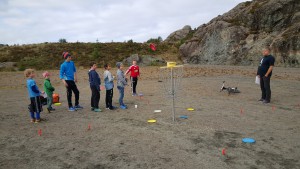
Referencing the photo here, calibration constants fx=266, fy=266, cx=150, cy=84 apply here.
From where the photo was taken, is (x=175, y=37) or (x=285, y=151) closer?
(x=285, y=151)

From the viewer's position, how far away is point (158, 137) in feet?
20.4

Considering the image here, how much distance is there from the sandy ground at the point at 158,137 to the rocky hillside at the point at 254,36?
1678 cm

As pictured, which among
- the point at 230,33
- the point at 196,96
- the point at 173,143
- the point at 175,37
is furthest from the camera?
the point at 175,37

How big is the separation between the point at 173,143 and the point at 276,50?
2301 cm

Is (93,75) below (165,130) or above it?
above

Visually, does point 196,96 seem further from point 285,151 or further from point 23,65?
point 23,65

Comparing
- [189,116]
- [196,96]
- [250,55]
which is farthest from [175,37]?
[189,116]

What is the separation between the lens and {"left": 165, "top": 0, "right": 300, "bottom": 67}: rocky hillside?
24922 millimetres

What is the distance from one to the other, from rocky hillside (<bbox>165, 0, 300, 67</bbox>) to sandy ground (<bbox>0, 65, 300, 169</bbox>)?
1678 cm

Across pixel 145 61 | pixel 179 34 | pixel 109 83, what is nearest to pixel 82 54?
pixel 145 61

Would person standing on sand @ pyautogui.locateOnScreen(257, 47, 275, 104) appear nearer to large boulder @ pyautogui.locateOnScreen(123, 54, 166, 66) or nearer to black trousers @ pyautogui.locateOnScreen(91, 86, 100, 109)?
black trousers @ pyautogui.locateOnScreen(91, 86, 100, 109)

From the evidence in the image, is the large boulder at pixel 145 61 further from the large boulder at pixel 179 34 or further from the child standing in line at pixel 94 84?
the large boulder at pixel 179 34

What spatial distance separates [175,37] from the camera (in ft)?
200

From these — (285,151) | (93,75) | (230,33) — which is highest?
(230,33)
